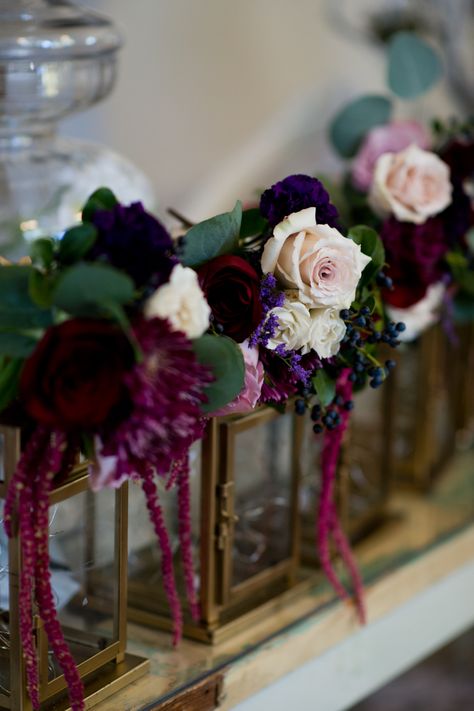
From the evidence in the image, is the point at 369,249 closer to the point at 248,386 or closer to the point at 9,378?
the point at 248,386

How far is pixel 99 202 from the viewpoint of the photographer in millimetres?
615

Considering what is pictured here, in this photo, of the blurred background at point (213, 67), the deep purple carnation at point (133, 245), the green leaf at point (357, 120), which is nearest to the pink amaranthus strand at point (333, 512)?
the deep purple carnation at point (133, 245)

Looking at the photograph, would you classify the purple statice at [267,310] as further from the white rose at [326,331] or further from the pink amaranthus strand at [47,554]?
the pink amaranthus strand at [47,554]

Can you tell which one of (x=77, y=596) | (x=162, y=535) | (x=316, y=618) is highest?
(x=162, y=535)

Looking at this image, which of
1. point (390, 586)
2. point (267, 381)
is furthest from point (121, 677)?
point (390, 586)

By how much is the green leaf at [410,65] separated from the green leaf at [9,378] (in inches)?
26.7

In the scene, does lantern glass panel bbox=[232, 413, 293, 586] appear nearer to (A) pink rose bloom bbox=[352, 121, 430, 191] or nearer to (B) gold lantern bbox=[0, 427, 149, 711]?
(B) gold lantern bbox=[0, 427, 149, 711]

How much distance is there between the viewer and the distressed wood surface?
2.52 ft

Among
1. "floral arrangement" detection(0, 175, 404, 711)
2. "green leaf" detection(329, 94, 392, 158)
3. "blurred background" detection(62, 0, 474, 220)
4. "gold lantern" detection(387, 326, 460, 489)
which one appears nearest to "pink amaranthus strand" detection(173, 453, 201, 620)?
"floral arrangement" detection(0, 175, 404, 711)

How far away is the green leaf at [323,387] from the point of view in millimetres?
722

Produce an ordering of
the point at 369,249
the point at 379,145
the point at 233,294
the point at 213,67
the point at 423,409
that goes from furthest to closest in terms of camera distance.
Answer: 1. the point at 213,67
2. the point at 423,409
3. the point at 379,145
4. the point at 369,249
5. the point at 233,294

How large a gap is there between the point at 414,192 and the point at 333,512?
0.30 metres

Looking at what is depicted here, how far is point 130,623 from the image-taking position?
2.78ft

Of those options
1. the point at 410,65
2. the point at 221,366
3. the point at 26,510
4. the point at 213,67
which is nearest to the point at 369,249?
the point at 221,366
